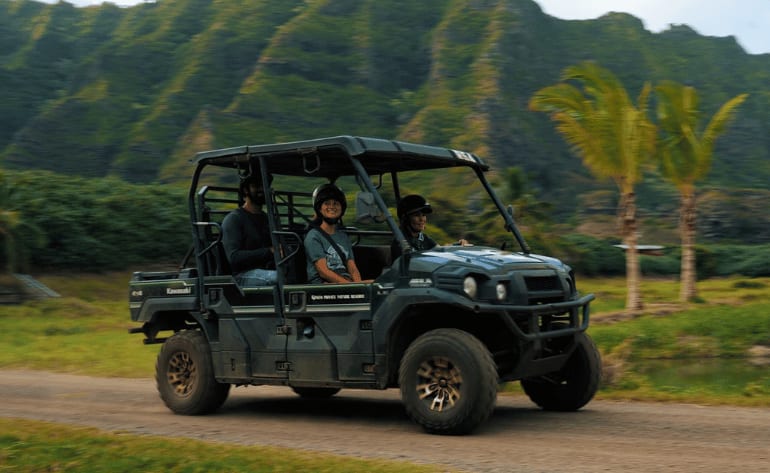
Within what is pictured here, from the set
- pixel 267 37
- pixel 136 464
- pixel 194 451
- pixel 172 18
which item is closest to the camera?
pixel 136 464

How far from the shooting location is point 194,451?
7.21 m

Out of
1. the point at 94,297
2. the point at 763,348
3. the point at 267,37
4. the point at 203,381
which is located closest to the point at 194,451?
the point at 203,381

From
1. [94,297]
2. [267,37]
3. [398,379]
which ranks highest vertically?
[267,37]

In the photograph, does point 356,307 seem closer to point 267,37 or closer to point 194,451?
point 194,451

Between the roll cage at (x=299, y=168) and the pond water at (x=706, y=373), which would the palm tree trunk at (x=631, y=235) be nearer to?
the pond water at (x=706, y=373)

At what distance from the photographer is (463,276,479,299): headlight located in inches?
311

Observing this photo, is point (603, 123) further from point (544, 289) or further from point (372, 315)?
point (372, 315)

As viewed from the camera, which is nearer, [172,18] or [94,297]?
[94,297]

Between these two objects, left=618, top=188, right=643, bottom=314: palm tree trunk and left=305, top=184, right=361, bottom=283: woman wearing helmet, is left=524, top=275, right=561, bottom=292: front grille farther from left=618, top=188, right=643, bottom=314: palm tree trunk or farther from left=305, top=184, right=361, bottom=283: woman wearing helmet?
left=618, top=188, right=643, bottom=314: palm tree trunk

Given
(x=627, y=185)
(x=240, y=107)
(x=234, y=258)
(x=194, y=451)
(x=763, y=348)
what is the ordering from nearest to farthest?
1. (x=194, y=451)
2. (x=234, y=258)
3. (x=763, y=348)
4. (x=627, y=185)
5. (x=240, y=107)

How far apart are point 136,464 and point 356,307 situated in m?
2.58

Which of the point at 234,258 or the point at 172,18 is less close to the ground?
the point at 172,18

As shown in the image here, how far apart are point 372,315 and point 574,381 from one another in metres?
2.12

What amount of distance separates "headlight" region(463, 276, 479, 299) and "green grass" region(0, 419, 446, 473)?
167 cm
